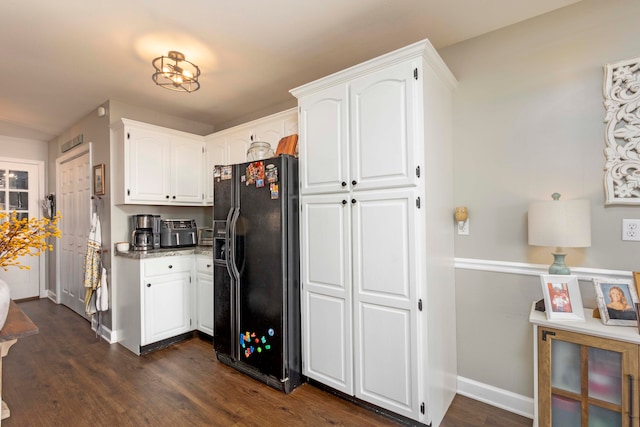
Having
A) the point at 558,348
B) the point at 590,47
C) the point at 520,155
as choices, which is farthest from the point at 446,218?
the point at 590,47

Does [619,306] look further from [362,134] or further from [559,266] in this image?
[362,134]

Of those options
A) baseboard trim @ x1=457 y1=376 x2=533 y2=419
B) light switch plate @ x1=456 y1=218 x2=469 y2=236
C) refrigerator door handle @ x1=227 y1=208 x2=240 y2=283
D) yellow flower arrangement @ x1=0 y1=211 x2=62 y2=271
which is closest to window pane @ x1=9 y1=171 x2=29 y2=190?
yellow flower arrangement @ x1=0 y1=211 x2=62 y2=271

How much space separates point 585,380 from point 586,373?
0.03m

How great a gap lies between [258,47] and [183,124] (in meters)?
2.11

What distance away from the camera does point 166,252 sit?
3.13 m

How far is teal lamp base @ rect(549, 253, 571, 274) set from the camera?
1781mm

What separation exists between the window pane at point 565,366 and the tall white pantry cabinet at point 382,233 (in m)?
0.60

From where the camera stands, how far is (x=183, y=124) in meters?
4.04

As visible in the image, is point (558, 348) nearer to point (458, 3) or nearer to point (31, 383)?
point (458, 3)

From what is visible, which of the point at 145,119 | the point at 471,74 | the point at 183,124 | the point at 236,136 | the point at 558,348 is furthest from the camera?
the point at 183,124

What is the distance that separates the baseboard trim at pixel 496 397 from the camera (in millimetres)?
2021

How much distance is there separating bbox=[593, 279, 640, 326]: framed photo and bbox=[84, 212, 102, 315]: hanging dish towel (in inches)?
168

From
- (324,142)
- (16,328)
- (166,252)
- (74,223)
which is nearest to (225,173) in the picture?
(324,142)

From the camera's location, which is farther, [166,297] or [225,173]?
[166,297]
